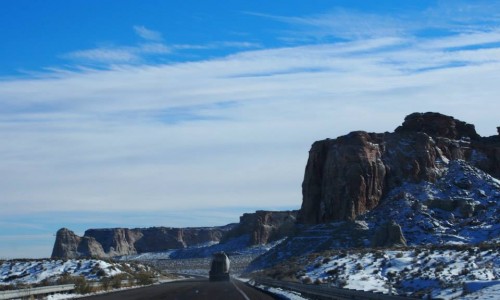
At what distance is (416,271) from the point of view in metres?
46.7

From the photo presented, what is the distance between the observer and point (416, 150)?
5113 inches

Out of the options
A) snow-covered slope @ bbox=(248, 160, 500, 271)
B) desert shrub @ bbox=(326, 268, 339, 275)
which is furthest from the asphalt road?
snow-covered slope @ bbox=(248, 160, 500, 271)

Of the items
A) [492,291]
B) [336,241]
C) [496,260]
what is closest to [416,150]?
[336,241]

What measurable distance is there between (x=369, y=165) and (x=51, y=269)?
223 feet

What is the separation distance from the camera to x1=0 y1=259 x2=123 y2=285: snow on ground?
2561 inches

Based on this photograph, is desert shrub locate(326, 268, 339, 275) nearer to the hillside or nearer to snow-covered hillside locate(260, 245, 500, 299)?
snow-covered hillside locate(260, 245, 500, 299)

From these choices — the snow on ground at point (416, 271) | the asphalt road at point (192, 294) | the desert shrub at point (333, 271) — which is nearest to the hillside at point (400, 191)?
the snow on ground at point (416, 271)

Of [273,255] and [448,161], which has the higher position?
[448,161]

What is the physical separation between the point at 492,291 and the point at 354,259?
32380 millimetres

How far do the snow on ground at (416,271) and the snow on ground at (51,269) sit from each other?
22.3 meters

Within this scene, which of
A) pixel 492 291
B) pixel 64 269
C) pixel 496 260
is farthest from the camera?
pixel 64 269

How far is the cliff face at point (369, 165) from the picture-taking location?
408ft

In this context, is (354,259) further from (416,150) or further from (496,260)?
(416,150)

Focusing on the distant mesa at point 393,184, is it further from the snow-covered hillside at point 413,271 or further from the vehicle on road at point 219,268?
the snow-covered hillside at point 413,271
